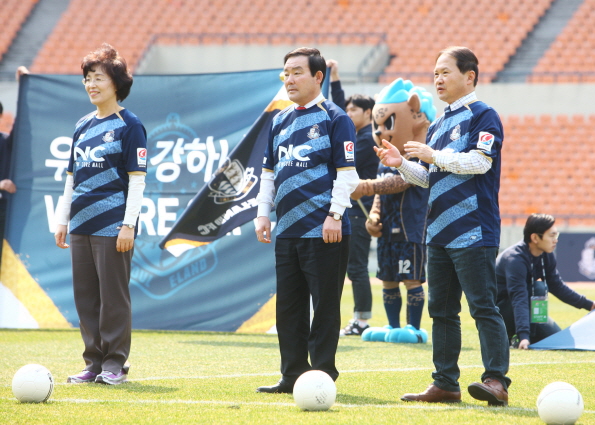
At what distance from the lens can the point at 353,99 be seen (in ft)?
22.6

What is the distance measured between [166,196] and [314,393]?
3.81 m

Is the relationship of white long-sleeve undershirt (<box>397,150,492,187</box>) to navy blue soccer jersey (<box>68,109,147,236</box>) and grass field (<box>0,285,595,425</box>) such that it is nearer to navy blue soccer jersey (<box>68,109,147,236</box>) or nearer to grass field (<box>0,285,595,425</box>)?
grass field (<box>0,285,595,425</box>)

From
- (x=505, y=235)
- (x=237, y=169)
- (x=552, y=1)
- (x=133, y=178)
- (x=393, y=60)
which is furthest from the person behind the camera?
(x=552, y=1)

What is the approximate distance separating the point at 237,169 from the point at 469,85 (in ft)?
9.69

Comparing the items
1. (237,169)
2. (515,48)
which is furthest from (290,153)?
(515,48)

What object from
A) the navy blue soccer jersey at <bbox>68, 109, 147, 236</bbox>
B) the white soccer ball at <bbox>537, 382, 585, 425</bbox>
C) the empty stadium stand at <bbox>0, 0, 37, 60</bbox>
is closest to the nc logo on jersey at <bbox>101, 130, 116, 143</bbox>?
the navy blue soccer jersey at <bbox>68, 109, 147, 236</bbox>

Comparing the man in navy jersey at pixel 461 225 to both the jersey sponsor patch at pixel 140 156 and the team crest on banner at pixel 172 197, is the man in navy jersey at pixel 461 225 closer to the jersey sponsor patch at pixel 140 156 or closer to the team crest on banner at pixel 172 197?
the jersey sponsor patch at pixel 140 156

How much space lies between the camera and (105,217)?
13.9 feet

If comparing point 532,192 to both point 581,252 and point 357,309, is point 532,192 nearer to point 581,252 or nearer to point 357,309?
point 581,252

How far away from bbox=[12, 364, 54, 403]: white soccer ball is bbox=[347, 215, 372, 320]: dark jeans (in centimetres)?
358

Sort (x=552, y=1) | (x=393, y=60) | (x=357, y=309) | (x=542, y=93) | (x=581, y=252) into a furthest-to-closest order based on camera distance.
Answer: (x=552, y=1), (x=393, y=60), (x=542, y=93), (x=581, y=252), (x=357, y=309)

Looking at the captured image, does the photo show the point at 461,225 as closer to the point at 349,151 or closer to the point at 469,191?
the point at 469,191

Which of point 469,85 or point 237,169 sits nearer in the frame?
point 469,85

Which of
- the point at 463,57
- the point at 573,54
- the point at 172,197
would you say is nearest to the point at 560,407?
the point at 463,57
